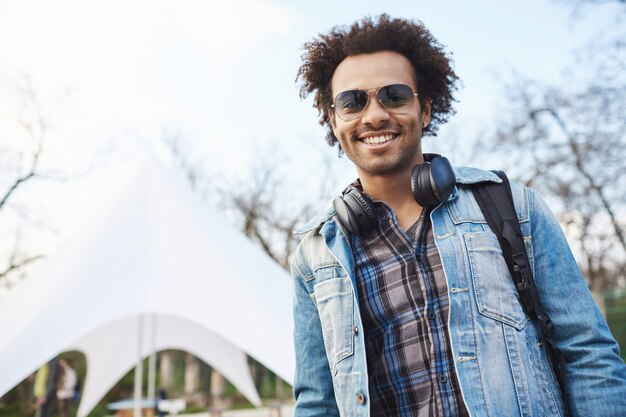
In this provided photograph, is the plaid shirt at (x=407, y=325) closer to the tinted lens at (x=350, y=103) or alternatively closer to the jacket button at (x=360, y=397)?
the jacket button at (x=360, y=397)

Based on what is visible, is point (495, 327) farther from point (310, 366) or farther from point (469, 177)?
point (310, 366)

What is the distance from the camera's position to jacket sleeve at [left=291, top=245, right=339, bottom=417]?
56.0 inches

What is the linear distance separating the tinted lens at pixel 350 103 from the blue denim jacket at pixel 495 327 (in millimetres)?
332

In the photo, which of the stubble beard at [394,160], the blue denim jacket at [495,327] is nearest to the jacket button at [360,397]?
the blue denim jacket at [495,327]

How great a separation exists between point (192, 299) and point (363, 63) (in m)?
3.37

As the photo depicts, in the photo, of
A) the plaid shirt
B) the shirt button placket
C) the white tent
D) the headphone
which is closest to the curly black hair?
the headphone

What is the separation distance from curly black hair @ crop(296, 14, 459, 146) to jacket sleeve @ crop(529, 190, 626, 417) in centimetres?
61

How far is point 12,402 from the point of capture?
16.9 metres

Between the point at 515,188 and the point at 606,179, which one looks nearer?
the point at 515,188

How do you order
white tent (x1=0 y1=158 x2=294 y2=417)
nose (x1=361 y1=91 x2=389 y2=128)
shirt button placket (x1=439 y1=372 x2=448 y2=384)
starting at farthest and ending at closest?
white tent (x1=0 y1=158 x2=294 y2=417) → nose (x1=361 y1=91 x2=389 y2=128) → shirt button placket (x1=439 y1=372 x2=448 y2=384)

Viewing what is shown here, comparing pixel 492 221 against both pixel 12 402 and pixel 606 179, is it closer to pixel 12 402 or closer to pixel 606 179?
pixel 606 179

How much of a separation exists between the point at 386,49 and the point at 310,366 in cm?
92

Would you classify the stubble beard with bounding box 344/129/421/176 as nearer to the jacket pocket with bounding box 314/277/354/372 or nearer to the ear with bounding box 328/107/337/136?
the ear with bounding box 328/107/337/136

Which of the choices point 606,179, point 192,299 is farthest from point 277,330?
point 606,179
